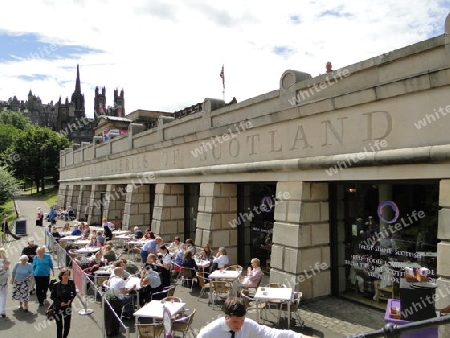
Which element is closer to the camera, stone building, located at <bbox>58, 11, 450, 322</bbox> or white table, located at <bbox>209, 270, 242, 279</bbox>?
stone building, located at <bbox>58, 11, 450, 322</bbox>

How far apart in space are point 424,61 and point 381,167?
2.29 meters

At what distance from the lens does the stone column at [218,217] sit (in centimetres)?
1356

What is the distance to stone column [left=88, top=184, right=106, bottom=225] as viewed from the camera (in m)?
28.0

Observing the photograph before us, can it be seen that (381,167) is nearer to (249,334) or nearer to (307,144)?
(307,144)

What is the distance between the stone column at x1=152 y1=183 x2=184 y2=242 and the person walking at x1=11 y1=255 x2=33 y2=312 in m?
7.81

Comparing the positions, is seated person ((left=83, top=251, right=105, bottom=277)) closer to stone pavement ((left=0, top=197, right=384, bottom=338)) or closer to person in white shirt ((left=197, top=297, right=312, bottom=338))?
stone pavement ((left=0, top=197, right=384, bottom=338))

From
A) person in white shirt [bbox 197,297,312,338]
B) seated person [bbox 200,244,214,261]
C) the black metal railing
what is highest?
the black metal railing

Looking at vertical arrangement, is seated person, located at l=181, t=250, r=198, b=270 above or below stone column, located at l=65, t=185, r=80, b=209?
below

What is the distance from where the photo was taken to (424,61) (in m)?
7.50

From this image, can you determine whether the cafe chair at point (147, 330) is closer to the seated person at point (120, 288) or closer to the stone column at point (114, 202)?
the seated person at point (120, 288)

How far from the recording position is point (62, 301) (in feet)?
24.1

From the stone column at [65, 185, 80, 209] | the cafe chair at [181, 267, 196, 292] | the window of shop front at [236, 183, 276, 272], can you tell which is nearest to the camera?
the cafe chair at [181, 267, 196, 292]

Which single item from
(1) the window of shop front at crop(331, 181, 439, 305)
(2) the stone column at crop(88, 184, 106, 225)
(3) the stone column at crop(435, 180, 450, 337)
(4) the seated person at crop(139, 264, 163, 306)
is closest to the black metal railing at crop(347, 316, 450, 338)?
(3) the stone column at crop(435, 180, 450, 337)

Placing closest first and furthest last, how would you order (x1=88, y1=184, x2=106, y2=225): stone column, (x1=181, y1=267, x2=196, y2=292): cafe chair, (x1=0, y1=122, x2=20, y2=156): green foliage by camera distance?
(x1=181, y1=267, x2=196, y2=292): cafe chair, (x1=88, y1=184, x2=106, y2=225): stone column, (x1=0, y1=122, x2=20, y2=156): green foliage
